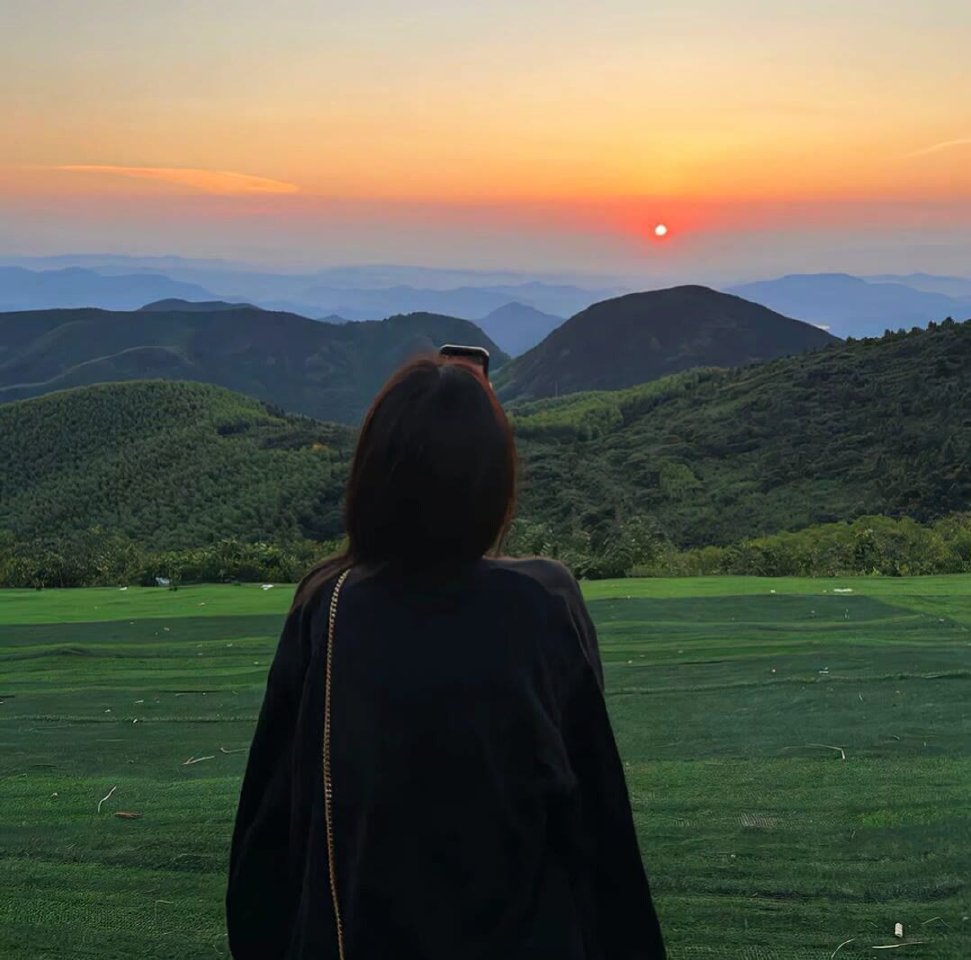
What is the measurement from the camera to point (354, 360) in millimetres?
81375

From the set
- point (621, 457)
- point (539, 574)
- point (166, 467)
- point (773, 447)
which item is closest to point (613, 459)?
point (621, 457)

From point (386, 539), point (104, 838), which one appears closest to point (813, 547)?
point (104, 838)

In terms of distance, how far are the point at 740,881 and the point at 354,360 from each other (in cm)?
8016

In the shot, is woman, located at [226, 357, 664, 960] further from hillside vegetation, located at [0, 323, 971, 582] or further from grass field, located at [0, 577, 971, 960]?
hillside vegetation, located at [0, 323, 971, 582]

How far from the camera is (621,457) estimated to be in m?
27.7

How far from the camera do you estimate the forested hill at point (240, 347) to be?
76125 millimetres

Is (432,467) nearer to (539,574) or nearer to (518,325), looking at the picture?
(539,574)

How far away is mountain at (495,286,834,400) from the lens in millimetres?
66438

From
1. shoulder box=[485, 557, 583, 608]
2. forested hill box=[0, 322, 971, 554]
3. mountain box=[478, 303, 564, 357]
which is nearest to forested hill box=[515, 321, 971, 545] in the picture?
forested hill box=[0, 322, 971, 554]

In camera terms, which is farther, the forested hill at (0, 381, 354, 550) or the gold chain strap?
the forested hill at (0, 381, 354, 550)

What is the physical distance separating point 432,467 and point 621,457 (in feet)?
87.4

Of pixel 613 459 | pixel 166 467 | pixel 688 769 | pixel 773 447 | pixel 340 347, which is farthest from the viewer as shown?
pixel 340 347

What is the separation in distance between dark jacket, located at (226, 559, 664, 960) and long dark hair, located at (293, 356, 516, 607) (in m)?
0.05

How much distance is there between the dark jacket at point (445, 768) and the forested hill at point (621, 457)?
12.4m
